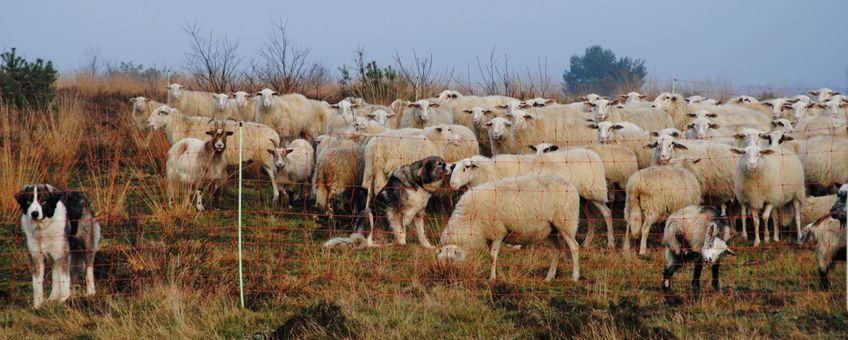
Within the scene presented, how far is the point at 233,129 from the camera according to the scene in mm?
15594

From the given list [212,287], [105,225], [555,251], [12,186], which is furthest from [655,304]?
[12,186]

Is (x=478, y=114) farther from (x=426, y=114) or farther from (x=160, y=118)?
(x=160, y=118)

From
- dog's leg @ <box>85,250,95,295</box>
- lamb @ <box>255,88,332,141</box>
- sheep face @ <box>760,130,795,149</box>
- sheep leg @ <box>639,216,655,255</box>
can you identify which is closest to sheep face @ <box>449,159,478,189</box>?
sheep leg @ <box>639,216,655,255</box>

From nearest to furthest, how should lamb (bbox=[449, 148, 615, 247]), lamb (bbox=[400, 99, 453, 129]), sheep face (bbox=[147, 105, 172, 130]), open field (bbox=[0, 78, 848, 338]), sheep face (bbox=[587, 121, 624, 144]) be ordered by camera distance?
open field (bbox=[0, 78, 848, 338]) < lamb (bbox=[449, 148, 615, 247]) < sheep face (bbox=[587, 121, 624, 144]) < lamb (bbox=[400, 99, 453, 129]) < sheep face (bbox=[147, 105, 172, 130])

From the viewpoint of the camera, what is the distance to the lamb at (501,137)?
14.7m

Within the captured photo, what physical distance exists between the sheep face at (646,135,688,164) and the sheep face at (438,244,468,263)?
159 inches

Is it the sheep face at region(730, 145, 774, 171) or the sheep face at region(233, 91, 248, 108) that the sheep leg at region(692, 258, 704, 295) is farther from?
the sheep face at region(233, 91, 248, 108)

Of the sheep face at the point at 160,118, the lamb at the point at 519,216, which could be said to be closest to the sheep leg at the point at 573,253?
the lamb at the point at 519,216

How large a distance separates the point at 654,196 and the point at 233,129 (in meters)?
7.65

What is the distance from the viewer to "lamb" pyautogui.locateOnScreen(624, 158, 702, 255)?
10789 mm

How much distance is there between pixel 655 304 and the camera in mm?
7707

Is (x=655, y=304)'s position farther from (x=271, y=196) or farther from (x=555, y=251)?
(x=271, y=196)

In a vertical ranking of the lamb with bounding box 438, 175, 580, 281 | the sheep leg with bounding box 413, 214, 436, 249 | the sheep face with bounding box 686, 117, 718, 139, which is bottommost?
the sheep leg with bounding box 413, 214, 436, 249

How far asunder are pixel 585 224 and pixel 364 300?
539cm
